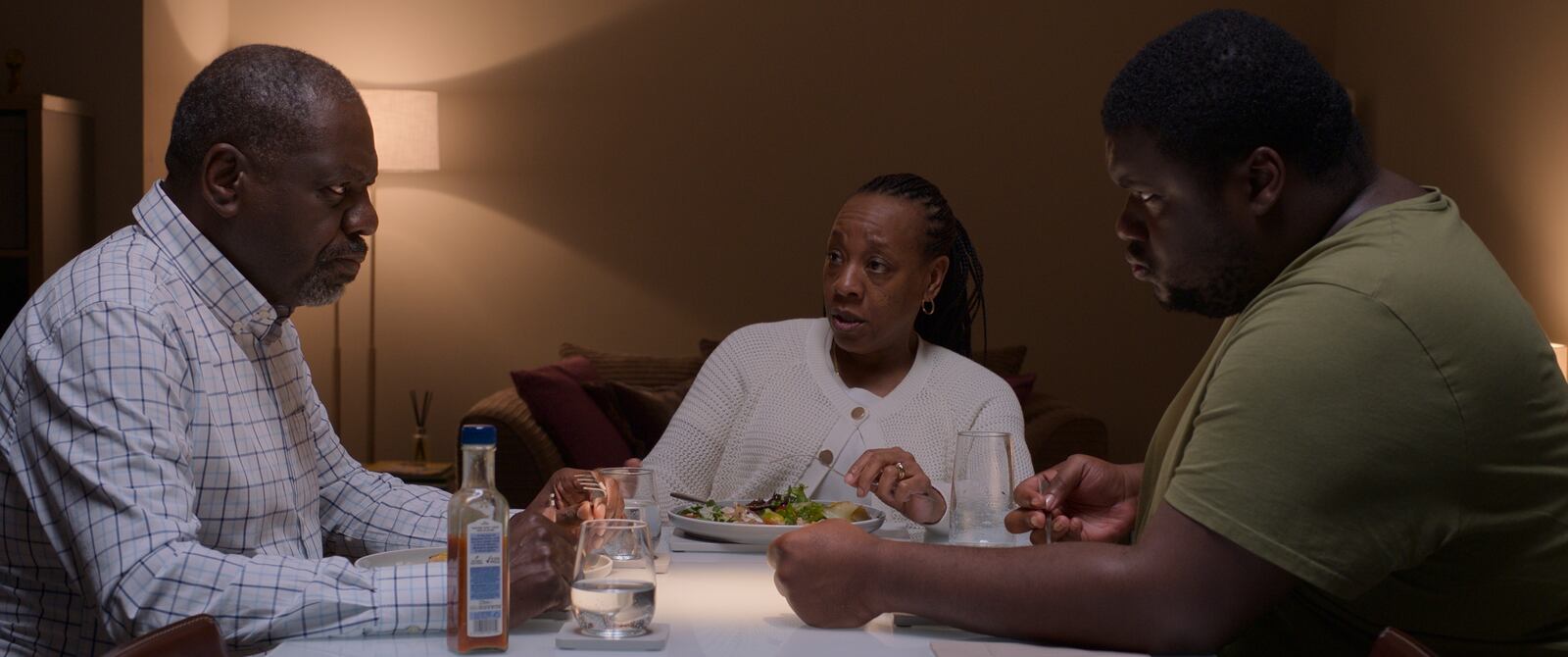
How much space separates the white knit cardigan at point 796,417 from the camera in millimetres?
2430

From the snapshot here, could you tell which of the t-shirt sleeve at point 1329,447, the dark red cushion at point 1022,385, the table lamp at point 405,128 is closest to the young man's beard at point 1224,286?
the t-shirt sleeve at point 1329,447

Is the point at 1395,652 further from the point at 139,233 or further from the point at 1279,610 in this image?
the point at 139,233

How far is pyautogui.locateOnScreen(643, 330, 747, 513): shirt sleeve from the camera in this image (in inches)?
98.1

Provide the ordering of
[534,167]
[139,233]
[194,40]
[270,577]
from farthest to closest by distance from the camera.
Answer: [534,167], [194,40], [139,233], [270,577]

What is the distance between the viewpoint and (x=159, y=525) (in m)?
1.27

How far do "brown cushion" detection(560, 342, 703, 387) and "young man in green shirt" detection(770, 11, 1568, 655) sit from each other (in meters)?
3.70

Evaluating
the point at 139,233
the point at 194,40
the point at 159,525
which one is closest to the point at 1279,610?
the point at 159,525

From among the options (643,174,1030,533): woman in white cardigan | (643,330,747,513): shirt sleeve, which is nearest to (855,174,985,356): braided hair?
(643,174,1030,533): woman in white cardigan

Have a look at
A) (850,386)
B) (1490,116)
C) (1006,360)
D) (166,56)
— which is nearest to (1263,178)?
(850,386)

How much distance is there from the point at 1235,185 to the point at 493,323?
471 cm

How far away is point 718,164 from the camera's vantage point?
18.7ft

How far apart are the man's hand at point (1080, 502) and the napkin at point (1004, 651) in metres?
0.30

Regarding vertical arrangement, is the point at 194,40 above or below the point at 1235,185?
above

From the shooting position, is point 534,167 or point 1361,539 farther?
point 534,167
